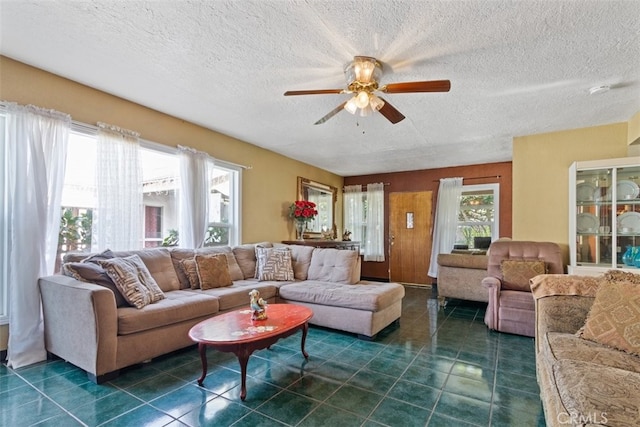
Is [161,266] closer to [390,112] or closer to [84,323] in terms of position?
[84,323]

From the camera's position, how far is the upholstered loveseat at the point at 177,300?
222cm

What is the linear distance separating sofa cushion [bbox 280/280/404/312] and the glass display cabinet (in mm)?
2177

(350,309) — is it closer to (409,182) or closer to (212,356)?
(212,356)

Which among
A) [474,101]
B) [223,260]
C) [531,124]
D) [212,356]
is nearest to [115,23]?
[223,260]

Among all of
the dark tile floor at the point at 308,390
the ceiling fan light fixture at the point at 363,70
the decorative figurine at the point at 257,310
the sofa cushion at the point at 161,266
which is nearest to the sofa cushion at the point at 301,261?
the dark tile floor at the point at 308,390

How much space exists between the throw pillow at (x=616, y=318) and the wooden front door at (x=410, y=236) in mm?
4501

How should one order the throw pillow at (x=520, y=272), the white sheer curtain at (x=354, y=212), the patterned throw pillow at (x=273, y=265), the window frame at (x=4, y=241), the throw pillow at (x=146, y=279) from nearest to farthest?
the window frame at (x=4, y=241), the throw pillow at (x=146, y=279), the throw pillow at (x=520, y=272), the patterned throw pillow at (x=273, y=265), the white sheer curtain at (x=354, y=212)

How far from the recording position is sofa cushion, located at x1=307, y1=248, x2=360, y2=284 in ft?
12.7

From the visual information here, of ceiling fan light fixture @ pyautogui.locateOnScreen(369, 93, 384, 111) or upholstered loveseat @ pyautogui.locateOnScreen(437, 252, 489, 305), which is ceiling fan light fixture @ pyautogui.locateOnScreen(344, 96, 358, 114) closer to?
ceiling fan light fixture @ pyautogui.locateOnScreen(369, 93, 384, 111)

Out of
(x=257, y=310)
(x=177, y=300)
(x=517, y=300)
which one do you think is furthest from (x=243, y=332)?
(x=517, y=300)

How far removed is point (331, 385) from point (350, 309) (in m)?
1.06

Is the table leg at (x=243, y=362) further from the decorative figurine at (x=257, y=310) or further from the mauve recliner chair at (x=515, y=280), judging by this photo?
the mauve recliner chair at (x=515, y=280)

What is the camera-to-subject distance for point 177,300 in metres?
2.76

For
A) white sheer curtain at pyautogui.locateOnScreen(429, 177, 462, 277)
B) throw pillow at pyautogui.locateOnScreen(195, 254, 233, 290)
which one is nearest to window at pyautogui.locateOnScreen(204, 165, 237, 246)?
throw pillow at pyautogui.locateOnScreen(195, 254, 233, 290)
